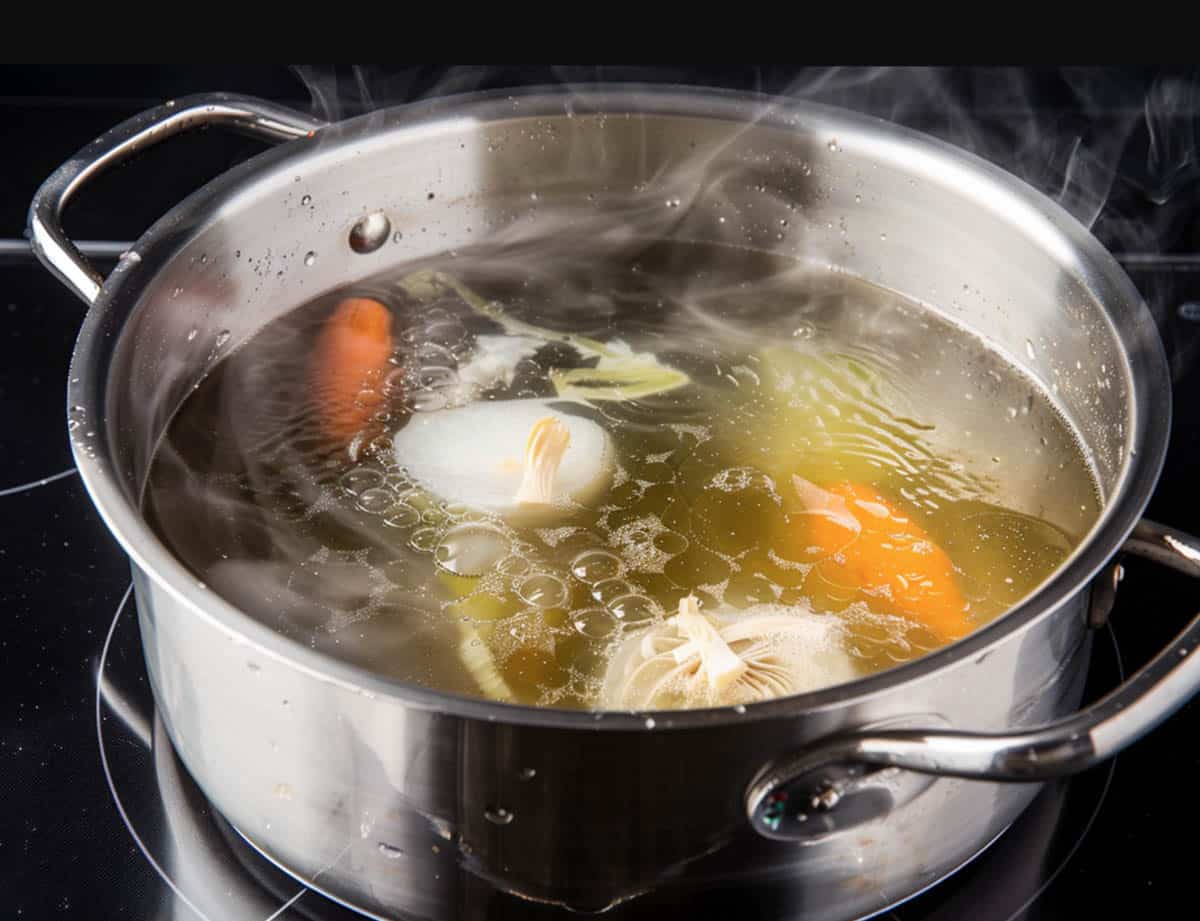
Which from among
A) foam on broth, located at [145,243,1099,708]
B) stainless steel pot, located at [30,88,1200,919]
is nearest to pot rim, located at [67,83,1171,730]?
stainless steel pot, located at [30,88,1200,919]

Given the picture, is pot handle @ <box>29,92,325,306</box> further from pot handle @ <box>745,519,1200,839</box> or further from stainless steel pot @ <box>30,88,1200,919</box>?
pot handle @ <box>745,519,1200,839</box>

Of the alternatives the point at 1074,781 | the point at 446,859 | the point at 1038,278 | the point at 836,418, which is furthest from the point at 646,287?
the point at 446,859

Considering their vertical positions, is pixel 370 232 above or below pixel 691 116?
below

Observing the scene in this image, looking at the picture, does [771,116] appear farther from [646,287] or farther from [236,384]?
[236,384]

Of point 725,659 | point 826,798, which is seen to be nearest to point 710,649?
point 725,659

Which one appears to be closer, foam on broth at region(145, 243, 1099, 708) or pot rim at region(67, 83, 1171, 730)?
pot rim at region(67, 83, 1171, 730)

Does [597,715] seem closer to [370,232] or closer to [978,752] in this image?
[978,752]
